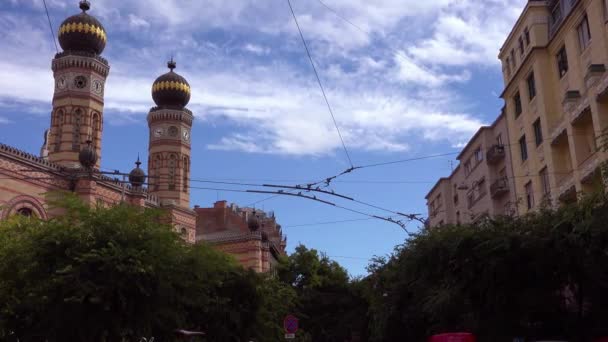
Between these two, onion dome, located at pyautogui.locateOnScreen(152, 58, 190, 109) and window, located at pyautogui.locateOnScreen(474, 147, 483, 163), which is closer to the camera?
window, located at pyautogui.locateOnScreen(474, 147, 483, 163)

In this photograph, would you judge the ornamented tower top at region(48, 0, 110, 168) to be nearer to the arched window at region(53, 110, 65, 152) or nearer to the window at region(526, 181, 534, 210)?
the arched window at region(53, 110, 65, 152)

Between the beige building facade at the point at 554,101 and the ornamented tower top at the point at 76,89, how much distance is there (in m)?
28.7

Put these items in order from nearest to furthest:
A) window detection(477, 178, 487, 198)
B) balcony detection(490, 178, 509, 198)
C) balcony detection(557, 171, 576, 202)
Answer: balcony detection(557, 171, 576, 202)
balcony detection(490, 178, 509, 198)
window detection(477, 178, 487, 198)

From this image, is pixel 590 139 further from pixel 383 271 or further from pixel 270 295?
pixel 270 295

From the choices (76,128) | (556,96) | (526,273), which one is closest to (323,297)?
(76,128)

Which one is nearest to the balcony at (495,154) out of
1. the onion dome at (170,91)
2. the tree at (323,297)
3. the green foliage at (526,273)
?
the tree at (323,297)

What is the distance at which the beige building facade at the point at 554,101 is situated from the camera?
21703 millimetres

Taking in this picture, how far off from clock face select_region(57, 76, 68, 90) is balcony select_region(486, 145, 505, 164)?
97.5 ft

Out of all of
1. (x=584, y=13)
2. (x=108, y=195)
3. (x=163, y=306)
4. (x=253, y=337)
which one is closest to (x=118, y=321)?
(x=163, y=306)

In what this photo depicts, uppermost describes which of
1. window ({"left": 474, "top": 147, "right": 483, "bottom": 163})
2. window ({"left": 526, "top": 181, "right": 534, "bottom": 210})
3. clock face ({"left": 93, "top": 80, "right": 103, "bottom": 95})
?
clock face ({"left": 93, "top": 80, "right": 103, "bottom": 95})

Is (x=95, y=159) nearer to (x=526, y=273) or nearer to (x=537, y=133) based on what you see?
(x=537, y=133)

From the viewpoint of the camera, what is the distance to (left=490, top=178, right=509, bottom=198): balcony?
101 feet

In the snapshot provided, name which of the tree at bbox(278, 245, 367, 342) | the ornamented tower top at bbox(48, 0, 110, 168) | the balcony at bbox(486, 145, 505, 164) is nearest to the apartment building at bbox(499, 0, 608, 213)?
the balcony at bbox(486, 145, 505, 164)

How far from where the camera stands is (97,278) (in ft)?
54.7
